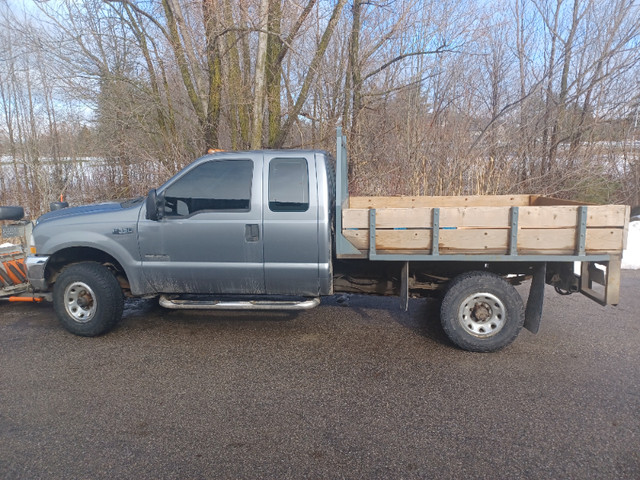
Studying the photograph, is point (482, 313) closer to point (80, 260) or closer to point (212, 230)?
point (212, 230)

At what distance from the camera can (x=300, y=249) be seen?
189 inches

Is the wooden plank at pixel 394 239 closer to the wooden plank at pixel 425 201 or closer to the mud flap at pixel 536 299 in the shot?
the mud flap at pixel 536 299

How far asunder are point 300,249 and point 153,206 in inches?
62.1

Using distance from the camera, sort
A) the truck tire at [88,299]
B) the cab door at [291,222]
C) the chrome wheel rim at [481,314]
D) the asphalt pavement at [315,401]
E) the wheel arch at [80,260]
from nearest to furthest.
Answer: the asphalt pavement at [315,401] < the chrome wheel rim at [481,314] < the cab door at [291,222] < the truck tire at [88,299] < the wheel arch at [80,260]

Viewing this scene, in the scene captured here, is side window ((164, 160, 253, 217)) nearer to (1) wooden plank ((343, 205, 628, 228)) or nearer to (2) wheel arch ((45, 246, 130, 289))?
(2) wheel arch ((45, 246, 130, 289))

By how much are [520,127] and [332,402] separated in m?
11.0

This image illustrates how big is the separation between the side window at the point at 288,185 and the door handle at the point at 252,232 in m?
0.25

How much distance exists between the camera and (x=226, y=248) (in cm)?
489

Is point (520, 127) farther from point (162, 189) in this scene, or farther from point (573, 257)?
point (162, 189)

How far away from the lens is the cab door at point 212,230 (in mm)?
4859

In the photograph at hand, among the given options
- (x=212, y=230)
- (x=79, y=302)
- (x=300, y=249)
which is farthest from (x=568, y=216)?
(x=79, y=302)

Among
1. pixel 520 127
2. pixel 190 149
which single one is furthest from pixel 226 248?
pixel 520 127

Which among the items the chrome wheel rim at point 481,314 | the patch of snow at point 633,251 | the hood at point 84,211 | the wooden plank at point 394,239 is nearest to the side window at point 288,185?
the wooden plank at point 394,239

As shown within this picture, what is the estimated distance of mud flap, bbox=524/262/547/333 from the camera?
184 inches
